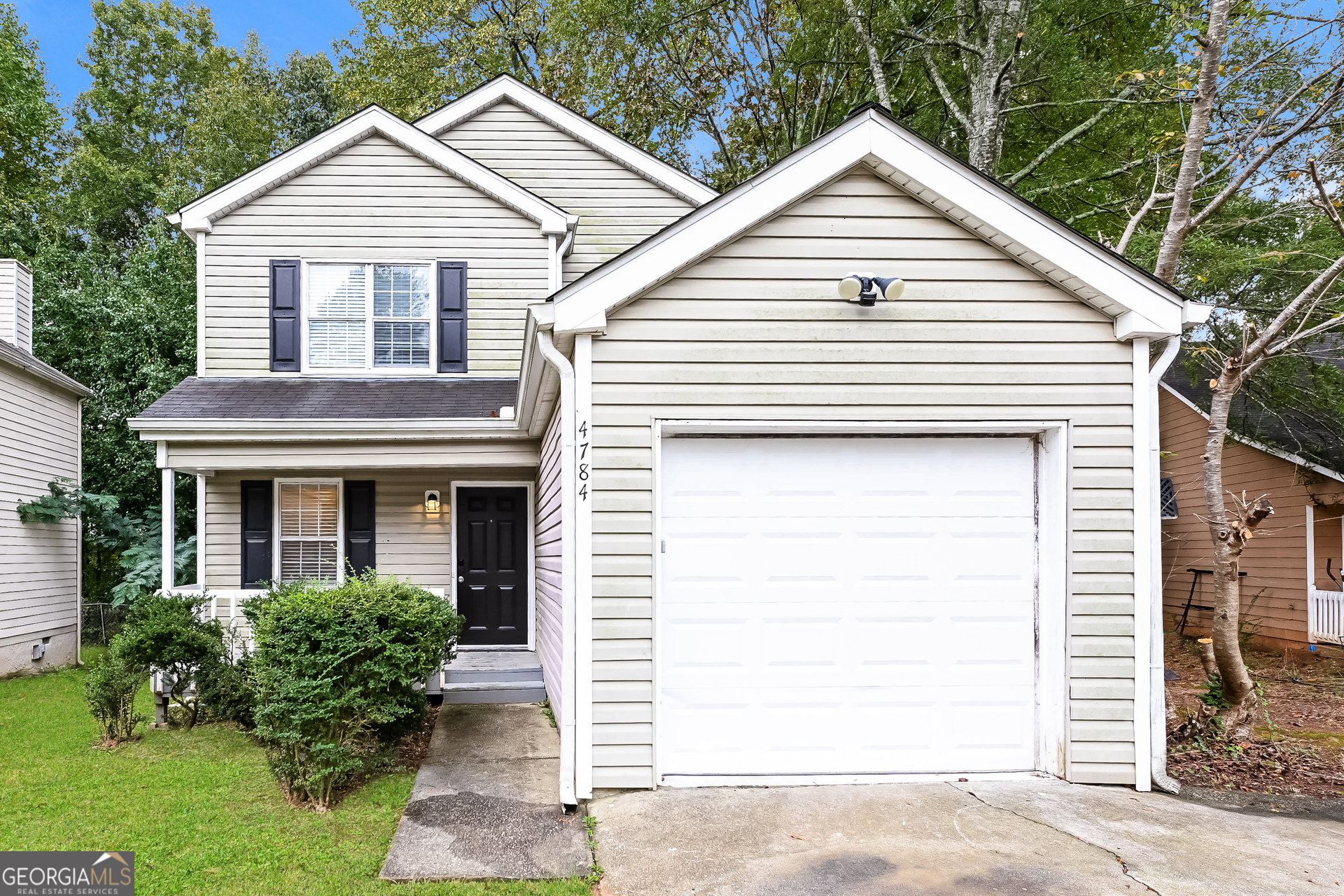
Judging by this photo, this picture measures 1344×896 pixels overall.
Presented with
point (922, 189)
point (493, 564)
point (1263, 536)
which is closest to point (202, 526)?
point (493, 564)

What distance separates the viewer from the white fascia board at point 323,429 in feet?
24.3

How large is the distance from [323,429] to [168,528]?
1.98 m

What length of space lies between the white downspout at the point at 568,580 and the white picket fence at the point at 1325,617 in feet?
32.0

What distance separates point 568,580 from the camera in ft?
14.8

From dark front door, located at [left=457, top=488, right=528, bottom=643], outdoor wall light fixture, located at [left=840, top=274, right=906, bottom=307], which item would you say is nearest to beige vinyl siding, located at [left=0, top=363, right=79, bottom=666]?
dark front door, located at [left=457, top=488, right=528, bottom=643]

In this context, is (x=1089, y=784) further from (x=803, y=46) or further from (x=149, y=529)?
(x=149, y=529)

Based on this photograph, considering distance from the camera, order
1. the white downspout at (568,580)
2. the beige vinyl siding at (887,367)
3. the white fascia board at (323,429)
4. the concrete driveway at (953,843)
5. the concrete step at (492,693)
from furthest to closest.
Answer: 1. the white fascia board at (323,429)
2. the concrete step at (492,693)
3. the beige vinyl siding at (887,367)
4. the white downspout at (568,580)
5. the concrete driveway at (953,843)

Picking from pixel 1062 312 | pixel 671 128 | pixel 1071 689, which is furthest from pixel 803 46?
pixel 1071 689

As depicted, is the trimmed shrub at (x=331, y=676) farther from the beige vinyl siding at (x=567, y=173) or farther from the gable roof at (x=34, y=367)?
the gable roof at (x=34, y=367)

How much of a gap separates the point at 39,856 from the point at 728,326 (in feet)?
15.1

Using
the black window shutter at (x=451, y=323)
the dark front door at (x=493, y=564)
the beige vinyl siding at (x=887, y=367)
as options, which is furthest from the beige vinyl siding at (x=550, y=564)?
the black window shutter at (x=451, y=323)

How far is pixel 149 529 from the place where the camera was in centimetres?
1275

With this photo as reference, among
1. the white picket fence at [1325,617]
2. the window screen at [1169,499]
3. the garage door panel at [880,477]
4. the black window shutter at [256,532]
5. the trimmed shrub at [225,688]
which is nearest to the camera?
the garage door panel at [880,477]

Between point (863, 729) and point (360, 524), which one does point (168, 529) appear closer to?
point (360, 524)
